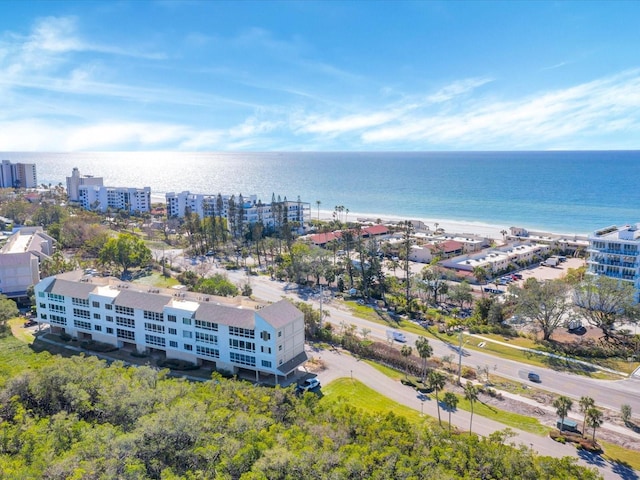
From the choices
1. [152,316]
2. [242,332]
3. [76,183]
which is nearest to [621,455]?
[242,332]

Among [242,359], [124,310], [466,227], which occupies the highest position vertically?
[466,227]

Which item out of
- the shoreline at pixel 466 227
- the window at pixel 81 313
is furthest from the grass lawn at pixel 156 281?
the shoreline at pixel 466 227

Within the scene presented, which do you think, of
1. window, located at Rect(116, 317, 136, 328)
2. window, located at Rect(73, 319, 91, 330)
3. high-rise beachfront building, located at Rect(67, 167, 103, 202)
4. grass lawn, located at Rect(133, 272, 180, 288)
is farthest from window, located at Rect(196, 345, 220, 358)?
high-rise beachfront building, located at Rect(67, 167, 103, 202)

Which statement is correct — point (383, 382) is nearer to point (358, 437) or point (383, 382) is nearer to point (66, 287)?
point (358, 437)

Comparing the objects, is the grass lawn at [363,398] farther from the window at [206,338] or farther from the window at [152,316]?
the window at [152,316]

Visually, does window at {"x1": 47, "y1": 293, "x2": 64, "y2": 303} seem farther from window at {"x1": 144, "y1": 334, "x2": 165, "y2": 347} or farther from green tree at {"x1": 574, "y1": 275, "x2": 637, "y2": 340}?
green tree at {"x1": 574, "y1": 275, "x2": 637, "y2": 340}

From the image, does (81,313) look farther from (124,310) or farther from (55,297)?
(124,310)
